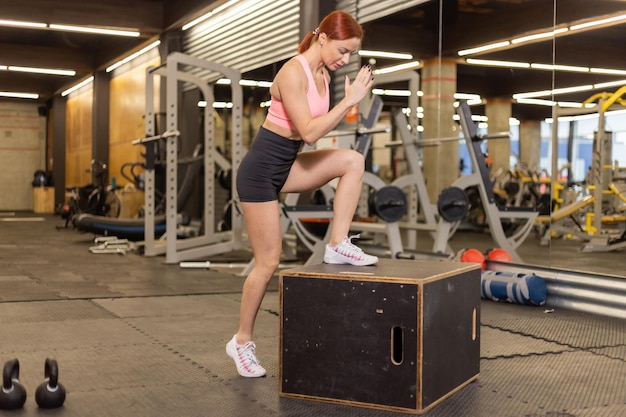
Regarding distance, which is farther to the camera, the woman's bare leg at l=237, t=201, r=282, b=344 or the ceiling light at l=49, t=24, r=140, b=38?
the ceiling light at l=49, t=24, r=140, b=38

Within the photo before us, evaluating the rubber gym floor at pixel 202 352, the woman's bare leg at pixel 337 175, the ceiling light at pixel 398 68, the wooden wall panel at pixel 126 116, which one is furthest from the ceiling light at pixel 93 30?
the woman's bare leg at pixel 337 175

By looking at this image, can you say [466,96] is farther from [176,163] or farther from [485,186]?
[176,163]

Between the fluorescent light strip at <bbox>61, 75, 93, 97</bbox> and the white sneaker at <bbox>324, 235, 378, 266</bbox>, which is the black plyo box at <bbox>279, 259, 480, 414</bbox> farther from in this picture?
the fluorescent light strip at <bbox>61, 75, 93, 97</bbox>

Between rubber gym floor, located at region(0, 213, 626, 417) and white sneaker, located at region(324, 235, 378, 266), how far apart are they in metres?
0.47

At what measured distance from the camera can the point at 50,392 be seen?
2.11 metres

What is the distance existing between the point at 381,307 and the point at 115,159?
12.4 metres

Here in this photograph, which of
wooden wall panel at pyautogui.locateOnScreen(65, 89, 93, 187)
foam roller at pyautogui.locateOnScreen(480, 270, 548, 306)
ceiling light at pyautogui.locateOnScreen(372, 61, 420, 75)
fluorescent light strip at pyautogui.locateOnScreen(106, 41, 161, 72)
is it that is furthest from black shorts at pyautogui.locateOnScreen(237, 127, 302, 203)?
wooden wall panel at pyautogui.locateOnScreen(65, 89, 93, 187)

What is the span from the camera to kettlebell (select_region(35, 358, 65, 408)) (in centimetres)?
211

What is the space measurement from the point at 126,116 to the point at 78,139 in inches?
163

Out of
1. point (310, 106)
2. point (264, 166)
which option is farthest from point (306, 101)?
point (264, 166)

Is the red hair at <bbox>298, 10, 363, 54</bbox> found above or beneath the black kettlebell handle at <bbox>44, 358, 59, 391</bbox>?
above

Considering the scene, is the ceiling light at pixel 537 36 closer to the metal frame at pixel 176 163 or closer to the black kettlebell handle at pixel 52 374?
the metal frame at pixel 176 163

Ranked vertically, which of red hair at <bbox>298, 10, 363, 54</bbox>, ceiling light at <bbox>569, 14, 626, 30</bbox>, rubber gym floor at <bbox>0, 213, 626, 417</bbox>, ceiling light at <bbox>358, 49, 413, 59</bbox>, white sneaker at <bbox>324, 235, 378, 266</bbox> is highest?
ceiling light at <bbox>358, 49, 413, 59</bbox>

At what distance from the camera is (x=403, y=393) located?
214 centimetres
